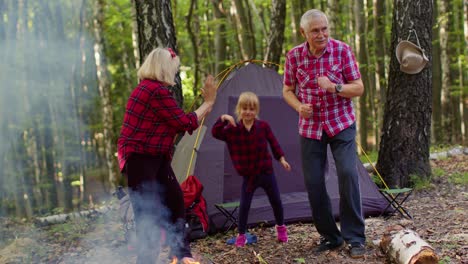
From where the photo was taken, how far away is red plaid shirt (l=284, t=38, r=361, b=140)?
11.9 feet

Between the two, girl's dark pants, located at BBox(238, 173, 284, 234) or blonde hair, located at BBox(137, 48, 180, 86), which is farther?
girl's dark pants, located at BBox(238, 173, 284, 234)

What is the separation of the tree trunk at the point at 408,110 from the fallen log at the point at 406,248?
2.41m

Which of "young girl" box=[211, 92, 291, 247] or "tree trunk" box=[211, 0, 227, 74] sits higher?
"tree trunk" box=[211, 0, 227, 74]

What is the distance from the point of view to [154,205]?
3352 millimetres

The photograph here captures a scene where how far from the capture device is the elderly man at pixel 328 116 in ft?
11.7

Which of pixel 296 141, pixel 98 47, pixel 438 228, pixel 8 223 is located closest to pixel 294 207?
pixel 296 141

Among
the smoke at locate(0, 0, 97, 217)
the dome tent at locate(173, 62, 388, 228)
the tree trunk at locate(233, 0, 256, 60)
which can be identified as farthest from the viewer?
the smoke at locate(0, 0, 97, 217)

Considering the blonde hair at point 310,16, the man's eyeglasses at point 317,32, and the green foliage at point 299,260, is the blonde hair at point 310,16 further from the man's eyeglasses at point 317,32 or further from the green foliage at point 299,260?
the green foliage at point 299,260

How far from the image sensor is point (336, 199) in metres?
5.30

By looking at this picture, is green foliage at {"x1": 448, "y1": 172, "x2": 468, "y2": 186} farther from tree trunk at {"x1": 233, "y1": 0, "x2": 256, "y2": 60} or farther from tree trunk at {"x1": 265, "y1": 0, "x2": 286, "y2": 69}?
tree trunk at {"x1": 233, "y1": 0, "x2": 256, "y2": 60}

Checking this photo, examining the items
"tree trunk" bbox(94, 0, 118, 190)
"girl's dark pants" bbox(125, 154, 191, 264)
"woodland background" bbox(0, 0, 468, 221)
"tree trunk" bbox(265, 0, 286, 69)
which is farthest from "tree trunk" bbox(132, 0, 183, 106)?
"tree trunk" bbox(94, 0, 118, 190)

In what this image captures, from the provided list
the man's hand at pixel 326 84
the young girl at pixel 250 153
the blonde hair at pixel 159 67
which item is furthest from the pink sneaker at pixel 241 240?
the blonde hair at pixel 159 67

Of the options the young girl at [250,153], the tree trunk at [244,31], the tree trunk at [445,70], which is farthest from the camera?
the tree trunk at [244,31]

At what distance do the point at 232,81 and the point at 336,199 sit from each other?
1.79m
